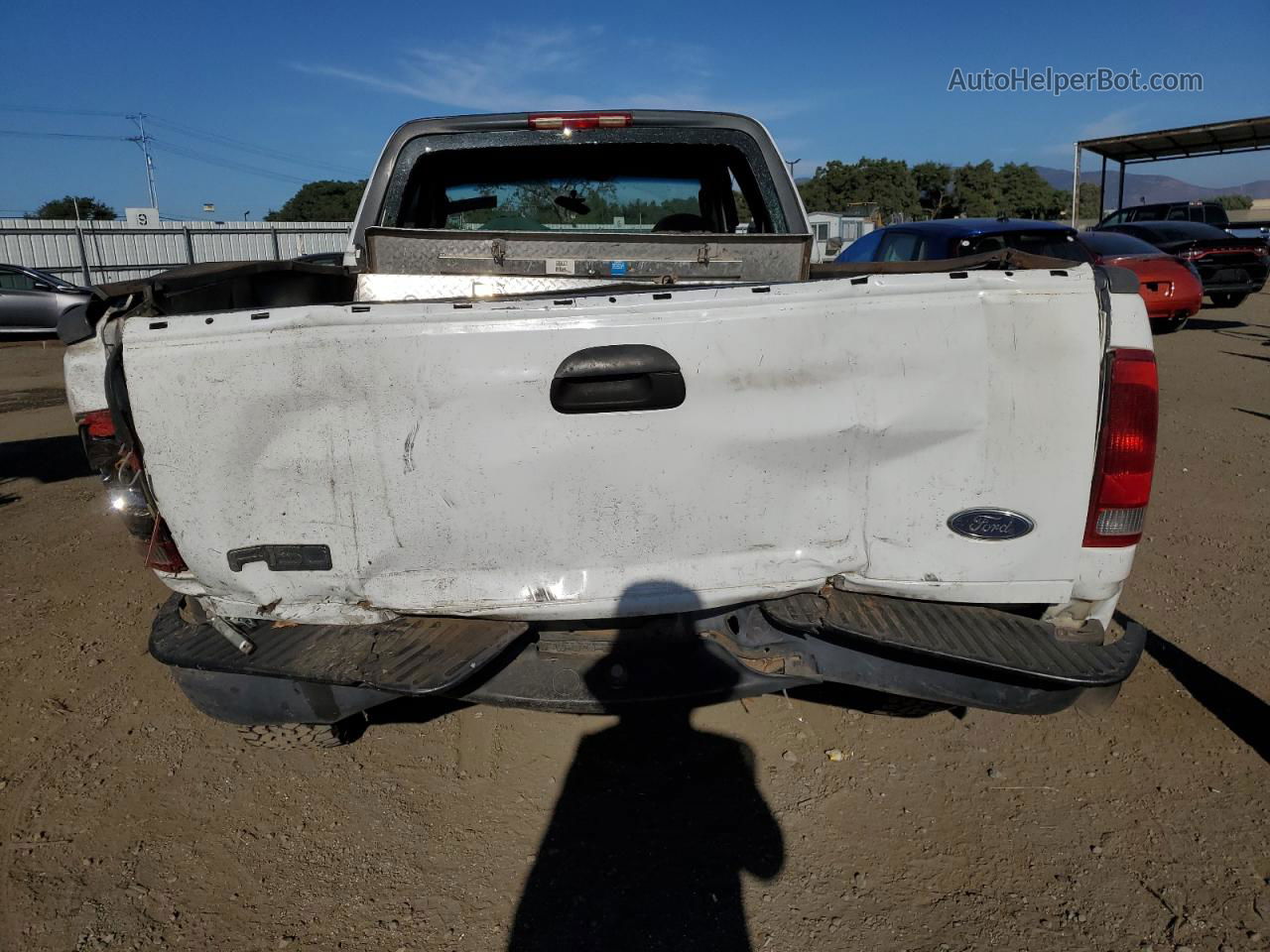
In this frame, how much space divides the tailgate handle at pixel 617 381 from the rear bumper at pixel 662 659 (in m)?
0.62

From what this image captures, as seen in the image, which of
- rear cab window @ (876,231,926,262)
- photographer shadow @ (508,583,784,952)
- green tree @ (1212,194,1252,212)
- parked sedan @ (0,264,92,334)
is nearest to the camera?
photographer shadow @ (508,583,784,952)

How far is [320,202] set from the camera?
179 feet

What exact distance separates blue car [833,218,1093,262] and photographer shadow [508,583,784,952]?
705 cm

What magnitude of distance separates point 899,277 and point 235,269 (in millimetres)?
2128

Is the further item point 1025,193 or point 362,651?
point 1025,193

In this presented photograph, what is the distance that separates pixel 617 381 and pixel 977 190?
5204 cm

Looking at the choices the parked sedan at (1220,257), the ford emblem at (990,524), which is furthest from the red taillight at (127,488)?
the parked sedan at (1220,257)

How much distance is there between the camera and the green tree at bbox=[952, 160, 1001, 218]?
4441 centimetres

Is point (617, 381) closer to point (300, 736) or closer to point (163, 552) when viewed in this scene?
point (163, 552)

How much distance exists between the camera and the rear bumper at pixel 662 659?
2.21 m

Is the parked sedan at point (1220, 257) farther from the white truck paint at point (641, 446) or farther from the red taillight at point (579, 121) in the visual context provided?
the white truck paint at point (641, 446)

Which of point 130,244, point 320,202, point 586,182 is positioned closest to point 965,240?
point 586,182

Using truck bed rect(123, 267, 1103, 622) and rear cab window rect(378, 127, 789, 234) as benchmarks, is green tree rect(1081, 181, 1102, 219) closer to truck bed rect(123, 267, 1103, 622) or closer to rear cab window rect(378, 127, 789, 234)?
rear cab window rect(378, 127, 789, 234)

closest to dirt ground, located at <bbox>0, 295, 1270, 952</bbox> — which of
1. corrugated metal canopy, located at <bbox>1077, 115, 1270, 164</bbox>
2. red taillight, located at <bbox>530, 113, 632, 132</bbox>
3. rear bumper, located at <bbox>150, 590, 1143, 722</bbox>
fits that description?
rear bumper, located at <bbox>150, 590, 1143, 722</bbox>
